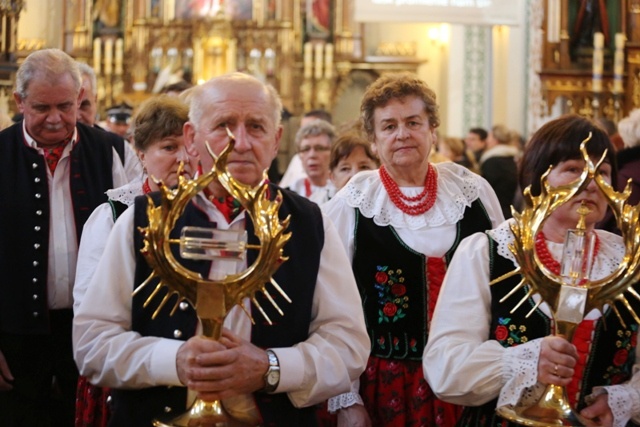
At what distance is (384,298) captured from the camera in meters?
3.65

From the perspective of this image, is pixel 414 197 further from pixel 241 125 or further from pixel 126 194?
pixel 241 125

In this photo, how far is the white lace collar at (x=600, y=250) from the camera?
9.50 feet

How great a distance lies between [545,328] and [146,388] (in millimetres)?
1016

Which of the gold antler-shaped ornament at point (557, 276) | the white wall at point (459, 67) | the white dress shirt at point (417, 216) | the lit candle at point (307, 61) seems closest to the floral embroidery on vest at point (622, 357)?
the gold antler-shaped ornament at point (557, 276)

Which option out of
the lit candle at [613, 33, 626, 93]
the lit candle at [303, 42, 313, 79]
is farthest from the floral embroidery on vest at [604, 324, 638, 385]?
the lit candle at [303, 42, 313, 79]

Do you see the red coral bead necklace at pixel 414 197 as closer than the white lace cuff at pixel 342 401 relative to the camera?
No

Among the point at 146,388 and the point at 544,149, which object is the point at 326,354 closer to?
the point at 146,388

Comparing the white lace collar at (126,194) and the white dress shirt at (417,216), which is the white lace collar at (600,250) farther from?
the white lace collar at (126,194)

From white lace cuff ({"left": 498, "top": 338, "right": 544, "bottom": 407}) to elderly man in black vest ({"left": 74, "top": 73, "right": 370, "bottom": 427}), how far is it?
14.1 inches

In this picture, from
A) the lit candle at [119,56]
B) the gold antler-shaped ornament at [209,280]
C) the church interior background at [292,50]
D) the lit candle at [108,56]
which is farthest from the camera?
the lit candle at [119,56]

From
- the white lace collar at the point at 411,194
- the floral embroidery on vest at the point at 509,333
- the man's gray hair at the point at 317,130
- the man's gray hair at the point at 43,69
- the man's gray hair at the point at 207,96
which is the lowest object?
the floral embroidery on vest at the point at 509,333

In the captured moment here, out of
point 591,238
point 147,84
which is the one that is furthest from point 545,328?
point 147,84

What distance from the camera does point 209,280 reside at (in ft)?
7.84

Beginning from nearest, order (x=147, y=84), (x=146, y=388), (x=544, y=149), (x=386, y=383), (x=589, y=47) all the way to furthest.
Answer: (x=146, y=388), (x=544, y=149), (x=386, y=383), (x=589, y=47), (x=147, y=84)
